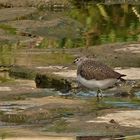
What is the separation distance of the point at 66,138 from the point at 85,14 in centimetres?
1388

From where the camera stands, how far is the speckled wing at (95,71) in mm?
11914

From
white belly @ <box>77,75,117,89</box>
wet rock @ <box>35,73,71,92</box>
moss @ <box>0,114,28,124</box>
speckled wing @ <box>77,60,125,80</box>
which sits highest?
speckled wing @ <box>77,60,125,80</box>

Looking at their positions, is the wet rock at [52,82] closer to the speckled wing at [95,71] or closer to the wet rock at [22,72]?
the wet rock at [22,72]

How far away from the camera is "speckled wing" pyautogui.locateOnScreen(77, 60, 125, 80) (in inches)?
469

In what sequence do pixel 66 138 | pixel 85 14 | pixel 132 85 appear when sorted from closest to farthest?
pixel 66 138 → pixel 132 85 → pixel 85 14

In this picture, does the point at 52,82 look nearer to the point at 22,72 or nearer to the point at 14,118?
the point at 22,72

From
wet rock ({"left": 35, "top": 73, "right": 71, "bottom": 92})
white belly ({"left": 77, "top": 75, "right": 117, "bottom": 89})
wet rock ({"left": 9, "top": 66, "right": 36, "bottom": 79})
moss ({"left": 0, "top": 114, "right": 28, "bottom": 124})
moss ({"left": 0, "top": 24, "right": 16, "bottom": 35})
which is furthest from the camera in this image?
moss ({"left": 0, "top": 24, "right": 16, "bottom": 35})

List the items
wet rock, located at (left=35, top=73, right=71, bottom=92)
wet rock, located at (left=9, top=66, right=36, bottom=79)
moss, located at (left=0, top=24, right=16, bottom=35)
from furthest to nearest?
moss, located at (left=0, top=24, right=16, bottom=35) → wet rock, located at (left=9, top=66, right=36, bottom=79) → wet rock, located at (left=35, top=73, right=71, bottom=92)

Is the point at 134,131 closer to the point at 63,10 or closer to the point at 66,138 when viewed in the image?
the point at 66,138

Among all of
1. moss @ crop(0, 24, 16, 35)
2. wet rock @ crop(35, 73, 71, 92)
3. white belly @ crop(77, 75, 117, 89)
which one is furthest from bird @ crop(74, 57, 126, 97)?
moss @ crop(0, 24, 16, 35)

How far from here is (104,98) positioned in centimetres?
1188

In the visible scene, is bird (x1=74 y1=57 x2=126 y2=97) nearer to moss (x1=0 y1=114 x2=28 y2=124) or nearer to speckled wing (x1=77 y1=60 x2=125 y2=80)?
speckled wing (x1=77 y1=60 x2=125 y2=80)

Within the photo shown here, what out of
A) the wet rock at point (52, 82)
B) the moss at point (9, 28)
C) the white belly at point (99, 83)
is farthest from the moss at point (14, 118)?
the moss at point (9, 28)

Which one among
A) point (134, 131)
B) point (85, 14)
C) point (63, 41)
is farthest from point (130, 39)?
point (134, 131)
